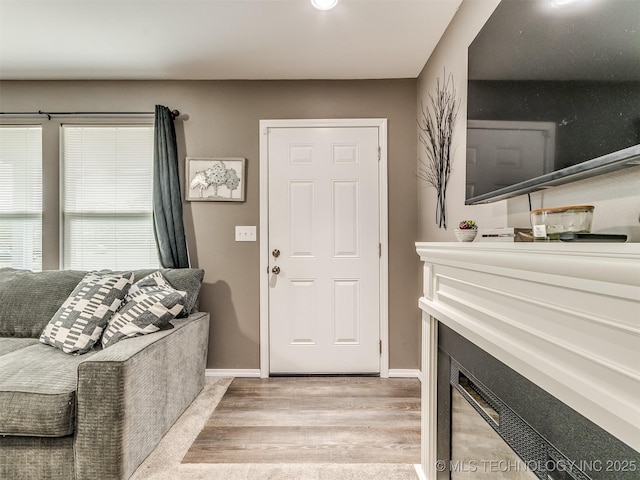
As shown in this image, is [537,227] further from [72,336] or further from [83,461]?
[72,336]

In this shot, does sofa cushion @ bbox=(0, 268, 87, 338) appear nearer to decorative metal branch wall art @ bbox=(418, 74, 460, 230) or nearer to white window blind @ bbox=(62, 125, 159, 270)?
white window blind @ bbox=(62, 125, 159, 270)

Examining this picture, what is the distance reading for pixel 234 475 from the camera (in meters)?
1.64

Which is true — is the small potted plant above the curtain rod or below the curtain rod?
below

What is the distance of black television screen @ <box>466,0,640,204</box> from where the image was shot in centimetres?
79

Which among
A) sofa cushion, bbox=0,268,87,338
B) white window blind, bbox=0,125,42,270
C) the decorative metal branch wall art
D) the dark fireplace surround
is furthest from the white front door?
white window blind, bbox=0,125,42,270

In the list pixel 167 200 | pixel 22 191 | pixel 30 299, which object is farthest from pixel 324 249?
pixel 22 191

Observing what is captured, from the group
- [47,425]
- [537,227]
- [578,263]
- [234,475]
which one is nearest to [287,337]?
[234,475]

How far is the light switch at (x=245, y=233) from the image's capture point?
112 inches

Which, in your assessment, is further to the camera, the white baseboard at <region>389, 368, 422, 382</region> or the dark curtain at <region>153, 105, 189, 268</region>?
the white baseboard at <region>389, 368, 422, 382</region>

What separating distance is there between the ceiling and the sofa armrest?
1878 mm

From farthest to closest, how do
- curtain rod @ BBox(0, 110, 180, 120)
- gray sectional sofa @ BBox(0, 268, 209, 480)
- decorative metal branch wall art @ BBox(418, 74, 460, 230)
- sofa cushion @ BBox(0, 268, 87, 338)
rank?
curtain rod @ BBox(0, 110, 180, 120) → sofa cushion @ BBox(0, 268, 87, 338) → decorative metal branch wall art @ BBox(418, 74, 460, 230) → gray sectional sofa @ BBox(0, 268, 209, 480)

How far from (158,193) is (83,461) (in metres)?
1.82

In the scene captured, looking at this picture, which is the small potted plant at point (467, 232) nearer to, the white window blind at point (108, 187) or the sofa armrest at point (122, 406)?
the sofa armrest at point (122, 406)

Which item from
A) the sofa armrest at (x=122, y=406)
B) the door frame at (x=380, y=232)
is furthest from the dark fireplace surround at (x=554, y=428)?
the door frame at (x=380, y=232)
